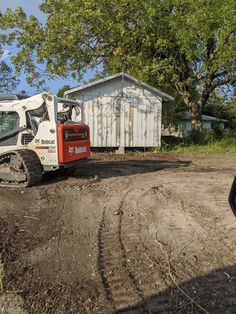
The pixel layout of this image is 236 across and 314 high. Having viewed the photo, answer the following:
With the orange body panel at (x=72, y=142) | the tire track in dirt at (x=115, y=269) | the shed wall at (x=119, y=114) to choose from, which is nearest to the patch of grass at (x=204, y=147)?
the shed wall at (x=119, y=114)

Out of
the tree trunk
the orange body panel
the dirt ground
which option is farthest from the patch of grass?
the dirt ground

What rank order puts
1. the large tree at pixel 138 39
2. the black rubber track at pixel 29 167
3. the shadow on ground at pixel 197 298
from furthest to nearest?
the large tree at pixel 138 39 → the black rubber track at pixel 29 167 → the shadow on ground at pixel 197 298

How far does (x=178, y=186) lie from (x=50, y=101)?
380cm

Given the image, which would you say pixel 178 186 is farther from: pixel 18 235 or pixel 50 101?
pixel 18 235

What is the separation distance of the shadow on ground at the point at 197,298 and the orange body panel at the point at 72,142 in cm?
648

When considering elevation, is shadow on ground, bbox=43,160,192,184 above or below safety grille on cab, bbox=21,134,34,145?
below

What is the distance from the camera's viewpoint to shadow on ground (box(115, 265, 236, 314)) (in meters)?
4.33

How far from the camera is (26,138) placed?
37.4 feet

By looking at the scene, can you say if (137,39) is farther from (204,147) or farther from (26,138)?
(26,138)

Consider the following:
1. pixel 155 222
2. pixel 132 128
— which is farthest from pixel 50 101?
pixel 132 128

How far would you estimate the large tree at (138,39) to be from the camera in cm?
2064

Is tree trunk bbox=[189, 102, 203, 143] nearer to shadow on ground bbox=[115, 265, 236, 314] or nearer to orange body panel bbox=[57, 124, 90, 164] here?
orange body panel bbox=[57, 124, 90, 164]

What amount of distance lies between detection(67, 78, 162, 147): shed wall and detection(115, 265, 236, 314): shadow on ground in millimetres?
16441

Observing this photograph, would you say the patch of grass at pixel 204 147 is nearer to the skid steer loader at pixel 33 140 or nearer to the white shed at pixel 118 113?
the white shed at pixel 118 113
